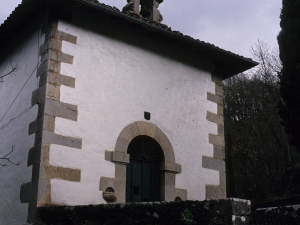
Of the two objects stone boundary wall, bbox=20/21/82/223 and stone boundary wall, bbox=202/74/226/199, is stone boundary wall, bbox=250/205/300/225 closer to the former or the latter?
stone boundary wall, bbox=20/21/82/223

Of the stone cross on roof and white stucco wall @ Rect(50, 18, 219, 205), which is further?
the stone cross on roof

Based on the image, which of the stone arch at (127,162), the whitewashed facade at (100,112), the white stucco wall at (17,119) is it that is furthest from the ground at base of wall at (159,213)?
the stone arch at (127,162)

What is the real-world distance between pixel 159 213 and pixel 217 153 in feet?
14.6

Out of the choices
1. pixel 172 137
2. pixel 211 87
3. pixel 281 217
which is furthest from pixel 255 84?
pixel 281 217

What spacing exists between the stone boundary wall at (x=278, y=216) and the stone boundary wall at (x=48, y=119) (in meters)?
3.24

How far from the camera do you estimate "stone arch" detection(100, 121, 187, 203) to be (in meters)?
6.93

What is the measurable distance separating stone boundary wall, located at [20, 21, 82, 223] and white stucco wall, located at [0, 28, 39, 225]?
0.59 ft

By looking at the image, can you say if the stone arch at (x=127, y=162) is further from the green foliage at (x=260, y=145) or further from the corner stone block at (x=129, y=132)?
the green foliage at (x=260, y=145)

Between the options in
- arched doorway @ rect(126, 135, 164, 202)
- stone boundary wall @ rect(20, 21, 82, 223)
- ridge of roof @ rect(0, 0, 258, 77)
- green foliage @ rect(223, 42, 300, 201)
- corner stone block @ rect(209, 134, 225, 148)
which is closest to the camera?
stone boundary wall @ rect(20, 21, 82, 223)

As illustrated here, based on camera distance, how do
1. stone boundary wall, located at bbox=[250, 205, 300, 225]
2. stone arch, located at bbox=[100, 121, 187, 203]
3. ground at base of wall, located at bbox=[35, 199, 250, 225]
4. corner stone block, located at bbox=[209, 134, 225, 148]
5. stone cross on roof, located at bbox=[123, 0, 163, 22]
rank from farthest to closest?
stone cross on roof, located at bbox=[123, 0, 163, 22] < corner stone block, located at bbox=[209, 134, 225, 148] < stone arch, located at bbox=[100, 121, 187, 203] < stone boundary wall, located at bbox=[250, 205, 300, 225] < ground at base of wall, located at bbox=[35, 199, 250, 225]

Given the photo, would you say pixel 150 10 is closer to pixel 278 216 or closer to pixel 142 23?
pixel 142 23

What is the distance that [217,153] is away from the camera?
862 cm

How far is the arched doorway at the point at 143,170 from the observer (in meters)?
7.43

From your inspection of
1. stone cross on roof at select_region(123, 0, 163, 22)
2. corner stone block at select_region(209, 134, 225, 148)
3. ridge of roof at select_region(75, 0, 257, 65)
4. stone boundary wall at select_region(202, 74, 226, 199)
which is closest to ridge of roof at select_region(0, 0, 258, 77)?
ridge of roof at select_region(75, 0, 257, 65)
